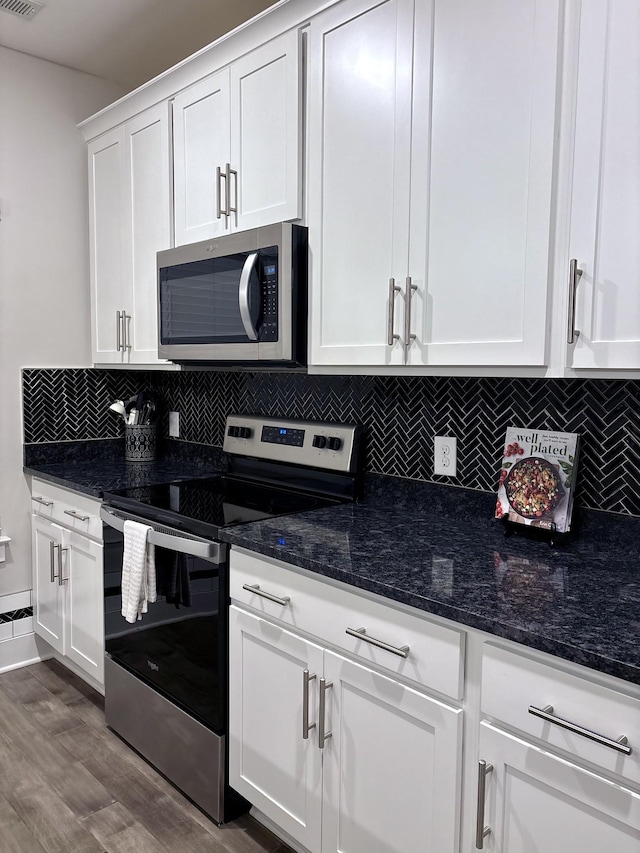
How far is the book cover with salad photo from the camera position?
1.66m

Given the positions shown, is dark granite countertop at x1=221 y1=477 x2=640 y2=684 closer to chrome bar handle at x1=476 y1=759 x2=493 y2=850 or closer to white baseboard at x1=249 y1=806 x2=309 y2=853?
chrome bar handle at x1=476 y1=759 x2=493 y2=850

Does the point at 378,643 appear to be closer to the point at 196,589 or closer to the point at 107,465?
the point at 196,589

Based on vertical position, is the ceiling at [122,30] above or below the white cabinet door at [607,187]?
above

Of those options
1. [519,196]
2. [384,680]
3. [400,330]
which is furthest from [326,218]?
[384,680]

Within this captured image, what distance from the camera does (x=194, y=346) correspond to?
95.0 inches

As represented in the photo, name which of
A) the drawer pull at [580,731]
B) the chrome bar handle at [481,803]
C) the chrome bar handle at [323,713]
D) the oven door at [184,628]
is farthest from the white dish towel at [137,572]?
the drawer pull at [580,731]

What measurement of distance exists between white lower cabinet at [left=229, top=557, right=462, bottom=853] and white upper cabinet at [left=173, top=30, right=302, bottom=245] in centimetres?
120

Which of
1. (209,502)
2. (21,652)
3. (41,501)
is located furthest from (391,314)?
(21,652)

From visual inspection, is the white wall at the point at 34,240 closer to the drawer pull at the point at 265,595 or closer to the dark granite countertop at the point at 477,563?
the dark granite countertop at the point at 477,563

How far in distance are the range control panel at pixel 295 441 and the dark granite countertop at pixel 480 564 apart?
212 millimetres

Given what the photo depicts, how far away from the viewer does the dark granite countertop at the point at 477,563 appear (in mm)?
1144

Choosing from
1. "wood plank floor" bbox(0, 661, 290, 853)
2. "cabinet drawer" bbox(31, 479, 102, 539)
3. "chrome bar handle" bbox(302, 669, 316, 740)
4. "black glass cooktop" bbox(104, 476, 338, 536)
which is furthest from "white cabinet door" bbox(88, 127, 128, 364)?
"chrome bar handle" bbox(302, 669, 316, 740)

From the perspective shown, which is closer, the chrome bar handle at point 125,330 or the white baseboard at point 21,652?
the chrome bar handle at point 125,330

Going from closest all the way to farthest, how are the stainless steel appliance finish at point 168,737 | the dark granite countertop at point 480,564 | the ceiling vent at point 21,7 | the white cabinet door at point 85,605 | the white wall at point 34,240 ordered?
the dark granite countertop at point 480,564 → the stainless steel appliance finish at point 168,737 → the ceiling vent at point 21,7 → the white cabinet door at point 85,605 → the white wall at point 34,240
